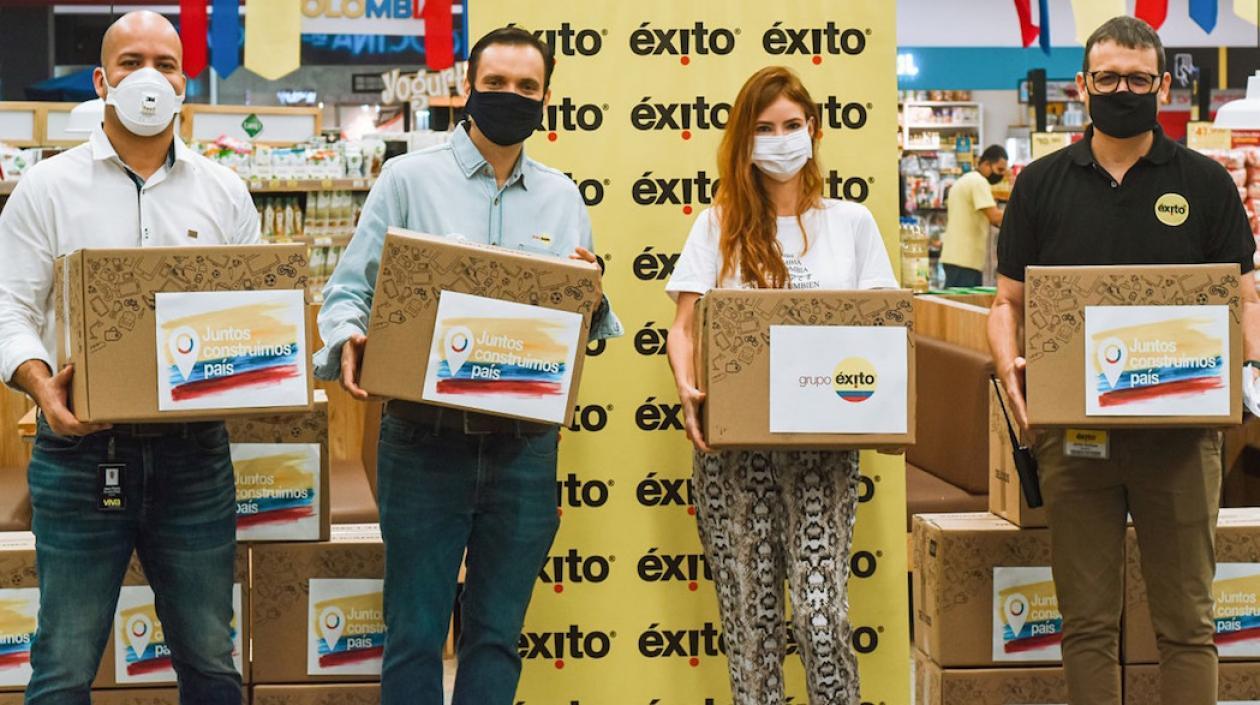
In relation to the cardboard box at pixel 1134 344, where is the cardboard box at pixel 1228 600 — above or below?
below

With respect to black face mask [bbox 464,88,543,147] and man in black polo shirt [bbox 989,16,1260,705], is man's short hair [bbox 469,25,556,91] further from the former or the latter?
man in black polo shirt [bbox 989,16,1260,705]

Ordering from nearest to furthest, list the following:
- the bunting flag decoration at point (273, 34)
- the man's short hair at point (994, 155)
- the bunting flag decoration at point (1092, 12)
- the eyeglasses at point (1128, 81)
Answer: the eyeglasses at point (1128, 81), the bunting flag decoration at point (1092, 12), the bunting flag decoration at point (273, 34), the man's short hair at point (994, 155)

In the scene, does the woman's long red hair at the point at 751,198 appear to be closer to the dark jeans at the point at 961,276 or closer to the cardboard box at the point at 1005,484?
the cardboard box at the point at 1005,484

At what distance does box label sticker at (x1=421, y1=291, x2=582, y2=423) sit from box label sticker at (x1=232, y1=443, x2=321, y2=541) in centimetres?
95

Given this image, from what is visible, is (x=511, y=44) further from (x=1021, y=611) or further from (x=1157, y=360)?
(x=1021, y=611)

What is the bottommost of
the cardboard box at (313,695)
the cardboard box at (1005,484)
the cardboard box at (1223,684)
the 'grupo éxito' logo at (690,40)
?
the cardboard box at (1223,684)

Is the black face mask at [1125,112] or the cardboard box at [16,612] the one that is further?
the cardboard box at [16,612]

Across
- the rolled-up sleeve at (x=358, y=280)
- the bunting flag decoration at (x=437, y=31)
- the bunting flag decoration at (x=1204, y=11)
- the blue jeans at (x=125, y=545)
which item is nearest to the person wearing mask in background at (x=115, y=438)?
the blue jeans at (x=125, y=545)

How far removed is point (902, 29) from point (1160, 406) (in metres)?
14.1

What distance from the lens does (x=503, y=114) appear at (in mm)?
2785

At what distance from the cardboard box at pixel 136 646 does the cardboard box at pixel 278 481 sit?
0.34ft

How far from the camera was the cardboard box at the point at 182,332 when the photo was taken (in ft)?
8.24

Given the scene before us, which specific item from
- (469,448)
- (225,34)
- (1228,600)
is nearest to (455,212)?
(469,448)

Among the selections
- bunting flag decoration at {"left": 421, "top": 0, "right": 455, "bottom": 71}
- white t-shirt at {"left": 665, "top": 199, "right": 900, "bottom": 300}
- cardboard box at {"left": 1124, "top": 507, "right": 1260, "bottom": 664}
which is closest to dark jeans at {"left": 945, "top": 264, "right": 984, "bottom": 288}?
bunting flag decoration at {"left": 421, "top": 0, "right": 455, "bottom": 71}
